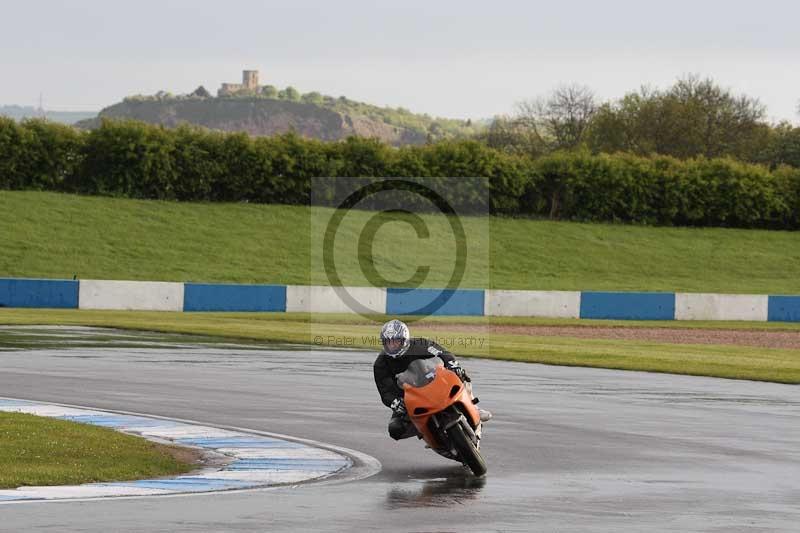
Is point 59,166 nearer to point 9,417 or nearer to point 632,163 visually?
point 632,163

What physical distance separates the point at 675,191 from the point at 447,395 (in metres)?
63.6

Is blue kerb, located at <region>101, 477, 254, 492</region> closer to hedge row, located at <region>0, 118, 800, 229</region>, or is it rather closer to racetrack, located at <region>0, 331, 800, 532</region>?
racetrack, located at <region>0, 331, 800, 532</region>

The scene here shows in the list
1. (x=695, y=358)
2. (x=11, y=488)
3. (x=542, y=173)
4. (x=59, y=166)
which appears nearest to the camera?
(x=11, y=488)

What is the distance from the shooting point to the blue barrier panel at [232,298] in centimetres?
4453

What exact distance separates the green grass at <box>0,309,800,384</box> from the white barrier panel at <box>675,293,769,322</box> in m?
4.73

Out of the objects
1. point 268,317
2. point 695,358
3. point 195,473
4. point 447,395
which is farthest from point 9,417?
point 268,317

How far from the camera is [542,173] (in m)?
74.4

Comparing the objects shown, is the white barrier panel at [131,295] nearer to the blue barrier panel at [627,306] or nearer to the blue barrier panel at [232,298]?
the blue barrier panel at [232,298]

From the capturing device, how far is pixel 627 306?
48000 mm

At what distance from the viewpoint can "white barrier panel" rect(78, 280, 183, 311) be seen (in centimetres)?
4316

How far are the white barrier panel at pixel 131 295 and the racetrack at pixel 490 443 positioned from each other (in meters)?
15.4

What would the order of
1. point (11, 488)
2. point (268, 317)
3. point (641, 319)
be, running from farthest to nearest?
point (641, 319)
point (268, 317)
point (11, 488)

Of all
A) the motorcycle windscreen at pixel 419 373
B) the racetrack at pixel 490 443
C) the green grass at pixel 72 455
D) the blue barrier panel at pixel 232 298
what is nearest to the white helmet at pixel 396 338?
the motorcycle windscreen at pixel 419 373

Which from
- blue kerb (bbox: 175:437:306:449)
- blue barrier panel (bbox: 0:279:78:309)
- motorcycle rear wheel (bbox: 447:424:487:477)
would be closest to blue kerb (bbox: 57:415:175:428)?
blue kerb (bbox: 175:437:306:449)
